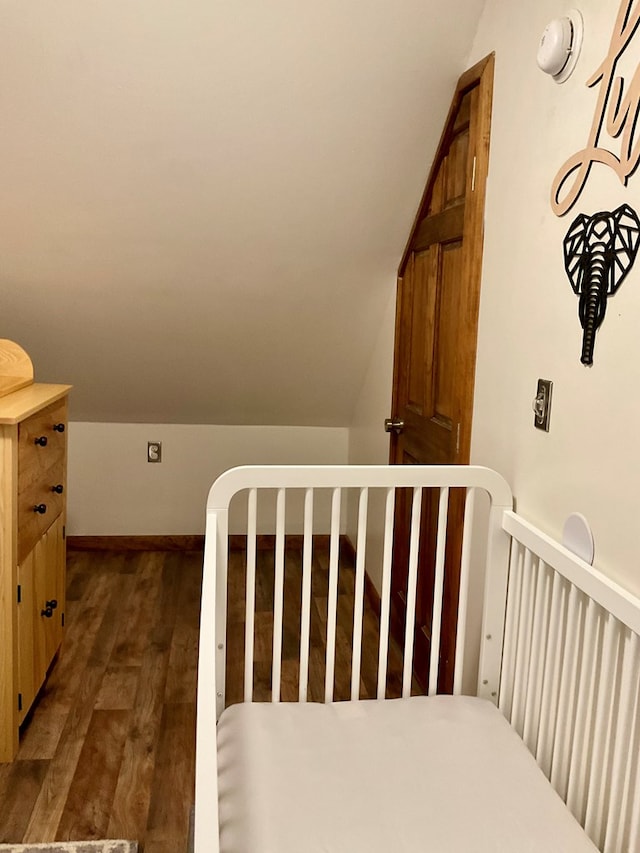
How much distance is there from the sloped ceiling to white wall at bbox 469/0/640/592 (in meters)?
0.35

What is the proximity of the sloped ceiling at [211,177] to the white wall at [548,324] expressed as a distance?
0.35m

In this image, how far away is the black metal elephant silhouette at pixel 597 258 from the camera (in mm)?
1241

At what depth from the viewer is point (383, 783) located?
130 cm

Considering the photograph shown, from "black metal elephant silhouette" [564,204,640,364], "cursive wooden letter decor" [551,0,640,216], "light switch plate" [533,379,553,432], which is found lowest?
"light switch plate" [533,379,553,432]

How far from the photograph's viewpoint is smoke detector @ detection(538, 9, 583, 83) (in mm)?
1412

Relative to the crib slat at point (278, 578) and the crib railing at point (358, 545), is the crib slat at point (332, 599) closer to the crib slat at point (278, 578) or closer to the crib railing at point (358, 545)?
the crib railing at point (358, 545)

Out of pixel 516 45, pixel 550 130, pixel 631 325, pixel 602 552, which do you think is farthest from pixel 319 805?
pixel 516 45

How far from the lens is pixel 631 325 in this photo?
1222 mm

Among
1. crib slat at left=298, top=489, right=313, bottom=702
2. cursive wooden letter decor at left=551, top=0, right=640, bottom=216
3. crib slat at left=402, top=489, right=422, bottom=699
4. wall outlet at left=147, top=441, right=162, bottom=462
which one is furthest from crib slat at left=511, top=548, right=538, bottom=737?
wall outlet at left=147, top=441, right=162, bottom=462

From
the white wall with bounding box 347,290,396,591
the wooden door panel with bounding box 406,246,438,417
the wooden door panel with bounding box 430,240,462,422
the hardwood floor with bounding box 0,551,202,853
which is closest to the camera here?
the hardwood floor with bounding box 0,551,202,853

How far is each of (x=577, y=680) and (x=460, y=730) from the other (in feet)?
0.79

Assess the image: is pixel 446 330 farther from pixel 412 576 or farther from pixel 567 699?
pixel 567 699

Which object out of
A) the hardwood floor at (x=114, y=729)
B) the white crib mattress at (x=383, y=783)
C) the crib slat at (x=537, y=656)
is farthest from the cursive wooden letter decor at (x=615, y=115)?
the hardwood floor at (x=114, y=729)

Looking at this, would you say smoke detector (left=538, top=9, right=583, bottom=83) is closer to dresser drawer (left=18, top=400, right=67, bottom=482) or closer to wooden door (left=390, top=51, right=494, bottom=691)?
wooden door (left=390, top=51, right=494, bottom=691)
